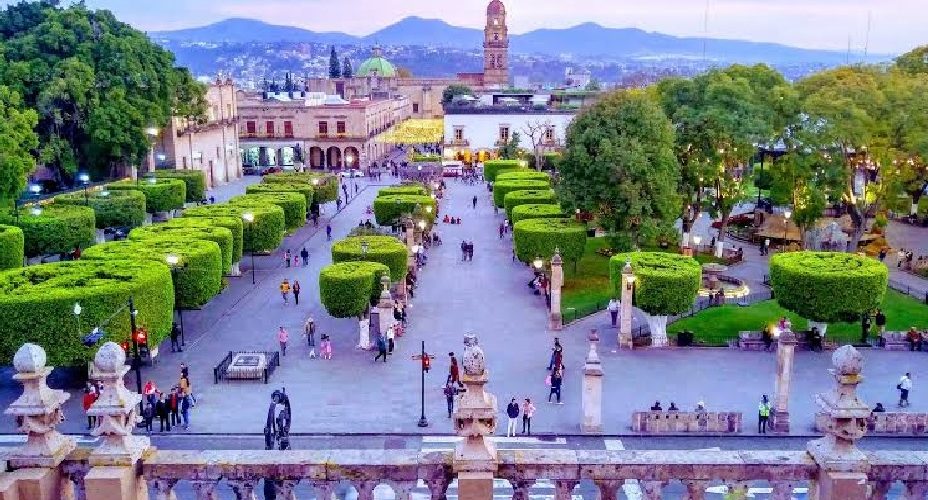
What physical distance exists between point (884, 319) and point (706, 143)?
14.4 m

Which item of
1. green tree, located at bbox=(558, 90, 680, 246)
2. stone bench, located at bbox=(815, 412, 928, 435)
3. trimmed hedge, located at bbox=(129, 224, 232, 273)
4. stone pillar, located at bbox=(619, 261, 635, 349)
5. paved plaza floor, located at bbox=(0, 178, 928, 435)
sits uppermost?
green tree, located at bbox=(558, 90, 680, 246)

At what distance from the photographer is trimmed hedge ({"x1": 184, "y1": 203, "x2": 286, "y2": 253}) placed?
4231 centimetres

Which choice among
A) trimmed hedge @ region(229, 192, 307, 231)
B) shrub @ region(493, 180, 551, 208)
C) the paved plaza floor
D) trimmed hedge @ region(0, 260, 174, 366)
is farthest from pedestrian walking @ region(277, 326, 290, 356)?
shrub @ region(493, 180, 551, 208)

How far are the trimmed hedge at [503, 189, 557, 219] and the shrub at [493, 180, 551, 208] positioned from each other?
11.1 feet

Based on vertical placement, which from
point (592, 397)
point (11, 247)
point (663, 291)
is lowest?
point (592, 397)

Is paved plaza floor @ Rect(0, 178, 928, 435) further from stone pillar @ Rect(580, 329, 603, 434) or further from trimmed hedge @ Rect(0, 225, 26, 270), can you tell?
trimmed hedge @ Rect(0, 225, 26, 270)

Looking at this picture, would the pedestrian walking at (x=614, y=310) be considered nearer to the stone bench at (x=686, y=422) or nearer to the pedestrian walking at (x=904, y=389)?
the stone bench at (x=686, y=422)

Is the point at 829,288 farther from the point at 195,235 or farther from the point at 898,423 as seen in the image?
the point at 195,235

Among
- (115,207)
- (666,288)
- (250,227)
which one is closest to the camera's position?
(666,288)

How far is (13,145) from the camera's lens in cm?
4347

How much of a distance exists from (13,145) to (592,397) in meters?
36.0

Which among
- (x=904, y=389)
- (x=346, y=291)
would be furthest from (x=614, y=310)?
(x=904, y=389)

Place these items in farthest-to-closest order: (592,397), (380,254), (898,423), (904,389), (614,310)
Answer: (380,254) → (614,310) → (904,389) → (592,397) → (898,423)

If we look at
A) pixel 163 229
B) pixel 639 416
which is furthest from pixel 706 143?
pixel 163 229
